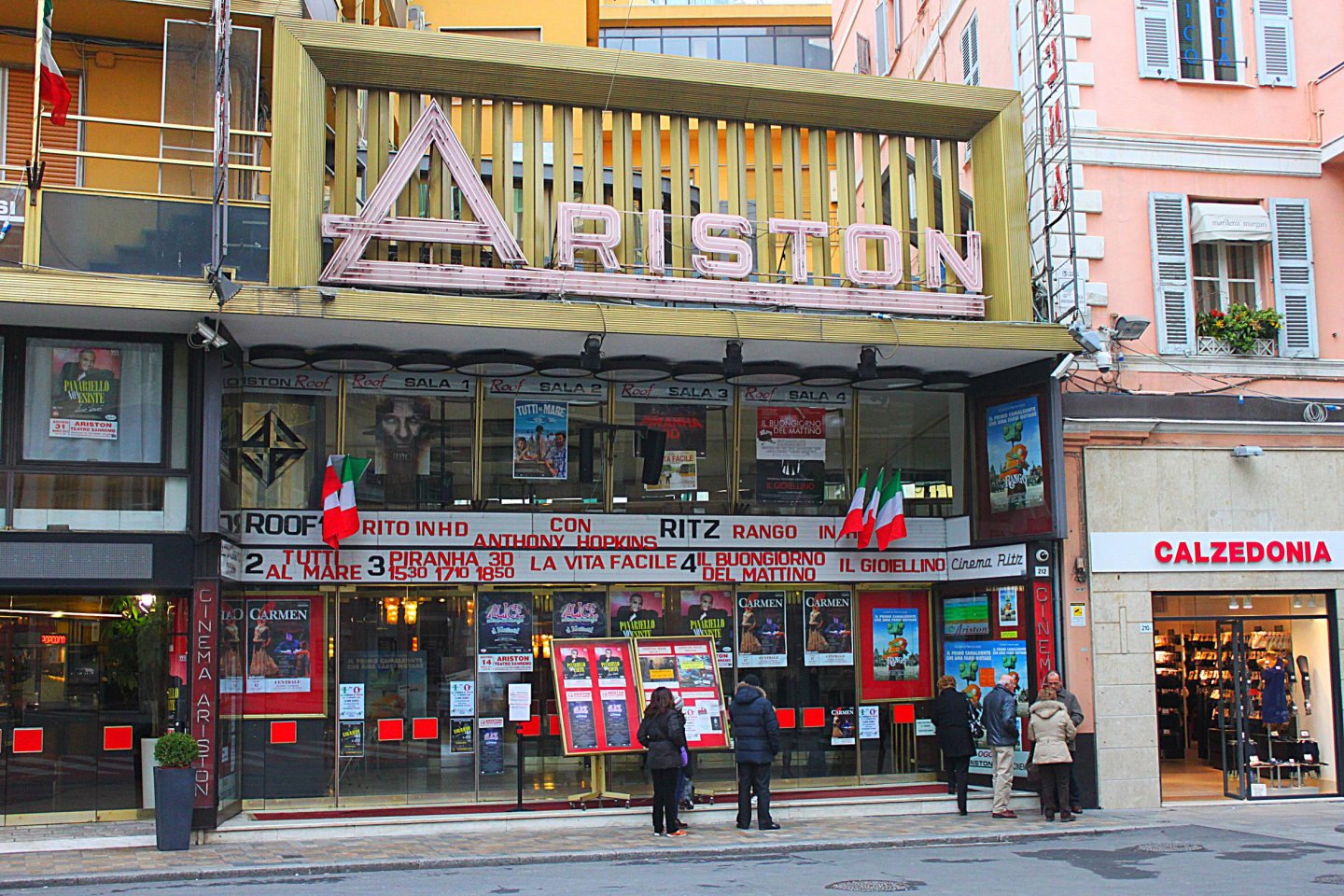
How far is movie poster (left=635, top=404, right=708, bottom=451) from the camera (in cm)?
1739

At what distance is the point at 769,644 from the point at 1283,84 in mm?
10030

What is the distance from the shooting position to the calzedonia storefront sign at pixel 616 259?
15.1 metres

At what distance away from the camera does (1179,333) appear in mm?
17375

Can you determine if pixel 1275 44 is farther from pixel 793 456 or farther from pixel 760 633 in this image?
pixel 760 633

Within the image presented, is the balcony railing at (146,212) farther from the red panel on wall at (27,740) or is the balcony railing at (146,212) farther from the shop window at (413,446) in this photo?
the red panel on wall at (27,740)

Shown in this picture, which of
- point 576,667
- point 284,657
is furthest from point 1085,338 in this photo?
point 284,657

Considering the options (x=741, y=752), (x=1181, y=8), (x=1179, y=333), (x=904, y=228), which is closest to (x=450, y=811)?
(x=741, y=752)

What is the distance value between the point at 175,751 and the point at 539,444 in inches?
223

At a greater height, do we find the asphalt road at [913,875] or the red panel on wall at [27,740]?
the red panel on wall at [27,740]

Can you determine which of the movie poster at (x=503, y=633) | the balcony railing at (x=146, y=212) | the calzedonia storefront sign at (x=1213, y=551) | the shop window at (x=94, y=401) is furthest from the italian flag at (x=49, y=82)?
the calzedonia storefront sign at (x=1213, y=551)

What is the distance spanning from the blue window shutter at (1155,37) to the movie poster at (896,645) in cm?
771

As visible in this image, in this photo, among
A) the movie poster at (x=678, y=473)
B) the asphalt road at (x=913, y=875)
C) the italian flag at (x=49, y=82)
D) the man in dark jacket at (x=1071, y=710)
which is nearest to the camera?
the asphalt road at (x=913, y=875)

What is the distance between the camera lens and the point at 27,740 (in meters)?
15.1

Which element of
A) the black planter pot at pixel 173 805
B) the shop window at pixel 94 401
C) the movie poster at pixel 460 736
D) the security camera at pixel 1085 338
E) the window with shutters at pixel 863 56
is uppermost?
the window with shutters at pixel 863 56
